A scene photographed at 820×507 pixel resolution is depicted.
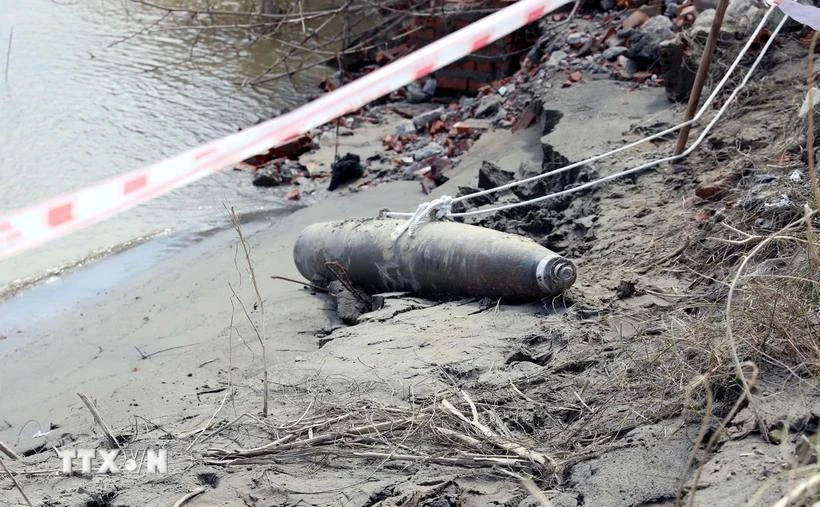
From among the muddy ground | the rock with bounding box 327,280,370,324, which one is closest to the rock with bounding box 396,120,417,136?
the muddy ground

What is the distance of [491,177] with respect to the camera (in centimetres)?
629

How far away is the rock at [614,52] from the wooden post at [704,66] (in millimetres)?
2277

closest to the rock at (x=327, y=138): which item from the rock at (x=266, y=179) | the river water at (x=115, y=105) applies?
the river water at (x=115, y=105)

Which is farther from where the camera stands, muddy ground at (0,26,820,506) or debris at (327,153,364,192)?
debris at (327,153,364,192)

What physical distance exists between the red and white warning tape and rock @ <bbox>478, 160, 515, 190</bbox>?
2.58ft

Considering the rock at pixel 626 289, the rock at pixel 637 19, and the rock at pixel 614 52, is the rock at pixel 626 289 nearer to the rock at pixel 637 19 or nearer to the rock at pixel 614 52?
the rock at pixel 614 52

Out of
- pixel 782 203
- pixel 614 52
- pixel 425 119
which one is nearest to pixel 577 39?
pixel 614 52

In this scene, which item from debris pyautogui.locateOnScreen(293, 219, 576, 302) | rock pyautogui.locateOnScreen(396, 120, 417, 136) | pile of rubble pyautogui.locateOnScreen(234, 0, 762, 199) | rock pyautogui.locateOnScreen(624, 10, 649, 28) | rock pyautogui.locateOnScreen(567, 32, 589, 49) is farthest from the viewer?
rock pyautogui.locateOnScreen(396, 120, 417, 136)

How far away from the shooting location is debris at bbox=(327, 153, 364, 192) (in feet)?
26.0

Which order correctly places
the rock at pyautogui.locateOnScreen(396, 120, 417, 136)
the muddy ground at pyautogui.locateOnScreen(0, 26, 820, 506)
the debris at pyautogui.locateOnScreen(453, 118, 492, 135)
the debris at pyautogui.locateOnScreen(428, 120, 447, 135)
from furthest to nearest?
the rock at pyautogui.locateOnScreen(396, 120, 417, 136)
the debris at pyautogui.locateOnScreen(428, 120, 447, 135)
the debris at pyautogui.locateOnScreen(453, 118, 492, 135)
the muddy ground at pyautogui.locateOnScreen(0, 26, 820, 506)

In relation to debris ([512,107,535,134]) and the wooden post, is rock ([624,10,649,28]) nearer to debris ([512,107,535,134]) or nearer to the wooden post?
debris ([512,107,535,134])

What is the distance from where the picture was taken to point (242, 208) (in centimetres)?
772

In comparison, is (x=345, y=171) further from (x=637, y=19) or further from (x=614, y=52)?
(x=637, y=19)

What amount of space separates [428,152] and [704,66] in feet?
10.5
